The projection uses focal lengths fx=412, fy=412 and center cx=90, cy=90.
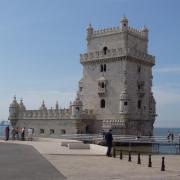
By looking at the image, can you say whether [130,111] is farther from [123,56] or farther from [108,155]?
[108,155]

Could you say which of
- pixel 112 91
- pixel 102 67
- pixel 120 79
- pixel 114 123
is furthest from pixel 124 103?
pixel 102 67

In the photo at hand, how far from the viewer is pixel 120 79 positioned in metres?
60.4

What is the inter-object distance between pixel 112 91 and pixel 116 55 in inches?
211

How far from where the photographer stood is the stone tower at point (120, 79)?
196 feet

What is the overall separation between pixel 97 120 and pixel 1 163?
43139 millimetres

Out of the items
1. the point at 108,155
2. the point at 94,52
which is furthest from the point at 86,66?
the point at 108,155

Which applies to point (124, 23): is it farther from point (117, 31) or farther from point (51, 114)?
point (51, 114)

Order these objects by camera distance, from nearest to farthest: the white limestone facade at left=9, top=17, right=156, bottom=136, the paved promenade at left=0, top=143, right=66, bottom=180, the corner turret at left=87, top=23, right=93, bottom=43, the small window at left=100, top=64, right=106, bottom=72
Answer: the paved promenade at left=0, top=143, right=66, bottom=180 → the white limestone facade at left=9, top=17, right=156, bottom=136 → the small window at left=100, top=64, right=106, bottom=72 → the corner turret at left=87, top=23, right=93, bottom=43

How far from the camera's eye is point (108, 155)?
2522cm

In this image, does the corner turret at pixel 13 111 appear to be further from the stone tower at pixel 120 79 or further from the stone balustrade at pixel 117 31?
the stone balustrade at pixel 117 31

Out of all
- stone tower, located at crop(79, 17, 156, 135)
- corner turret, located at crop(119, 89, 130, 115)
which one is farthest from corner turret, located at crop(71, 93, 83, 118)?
corner turret, located at crop(119, 89, 130, 115)

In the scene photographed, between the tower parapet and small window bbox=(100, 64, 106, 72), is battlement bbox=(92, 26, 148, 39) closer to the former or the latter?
the tower parapet

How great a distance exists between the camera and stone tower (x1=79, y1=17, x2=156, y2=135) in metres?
59.8

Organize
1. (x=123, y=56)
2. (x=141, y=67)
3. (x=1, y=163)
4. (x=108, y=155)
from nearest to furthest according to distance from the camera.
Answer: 1. (x=1, y=163)
2. (x=108, y=155)
3. (x=123, y=56)
4. (x=141, y=67)
